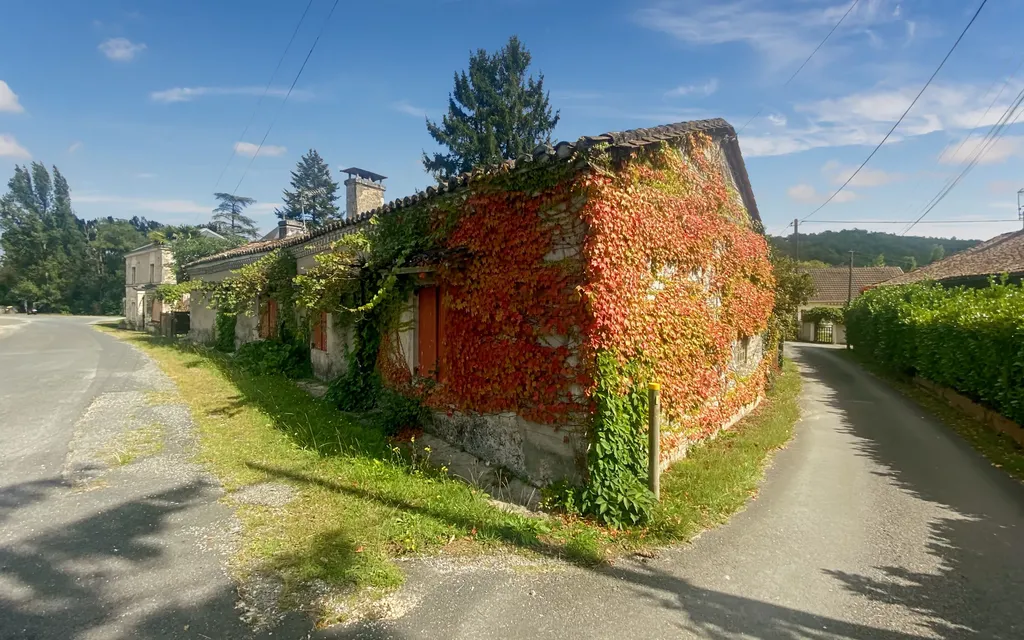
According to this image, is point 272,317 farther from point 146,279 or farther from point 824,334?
point 824,334

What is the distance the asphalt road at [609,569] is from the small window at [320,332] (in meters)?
4.34

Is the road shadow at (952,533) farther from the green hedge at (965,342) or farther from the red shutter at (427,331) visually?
the red shutter at (427,331)

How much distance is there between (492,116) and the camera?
31.9 m

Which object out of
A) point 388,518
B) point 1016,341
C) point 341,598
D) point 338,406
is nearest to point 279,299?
point 338,406

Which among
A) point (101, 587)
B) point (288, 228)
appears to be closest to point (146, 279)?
point (288, 228)

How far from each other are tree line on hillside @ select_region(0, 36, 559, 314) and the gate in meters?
21.3

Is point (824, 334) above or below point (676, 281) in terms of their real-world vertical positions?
below

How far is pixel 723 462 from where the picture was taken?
19.8ft

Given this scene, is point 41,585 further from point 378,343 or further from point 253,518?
point 378,343

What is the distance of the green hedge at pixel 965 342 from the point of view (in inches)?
276

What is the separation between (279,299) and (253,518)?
8.79 metres

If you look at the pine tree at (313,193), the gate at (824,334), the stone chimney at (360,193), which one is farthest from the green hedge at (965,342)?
the pine tree at (313,193)

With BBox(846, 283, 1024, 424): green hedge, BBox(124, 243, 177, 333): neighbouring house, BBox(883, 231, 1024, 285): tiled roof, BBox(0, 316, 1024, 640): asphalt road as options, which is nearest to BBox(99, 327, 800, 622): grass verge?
BBox(0, 316, 1024, 640): asphalt road

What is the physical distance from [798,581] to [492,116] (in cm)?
3256
